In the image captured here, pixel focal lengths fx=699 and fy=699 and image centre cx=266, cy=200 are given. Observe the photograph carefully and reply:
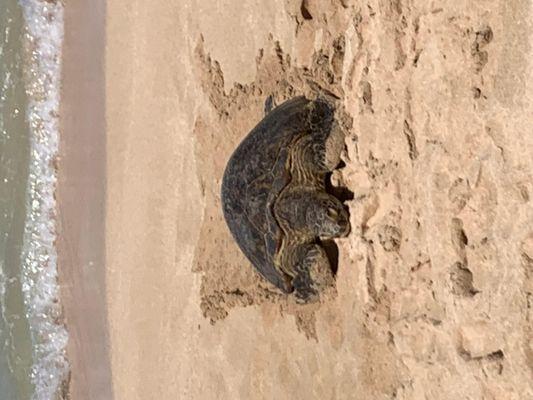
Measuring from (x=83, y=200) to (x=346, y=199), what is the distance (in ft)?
9.47

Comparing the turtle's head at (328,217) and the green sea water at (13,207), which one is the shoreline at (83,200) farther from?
the turtle's head at (328,217)

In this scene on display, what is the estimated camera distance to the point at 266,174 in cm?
334

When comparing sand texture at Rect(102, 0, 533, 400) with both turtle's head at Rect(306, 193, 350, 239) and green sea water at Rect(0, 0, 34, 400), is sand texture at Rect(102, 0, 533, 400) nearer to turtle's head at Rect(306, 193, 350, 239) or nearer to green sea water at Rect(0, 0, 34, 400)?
turtle's head at Rect(306, 193, 350, 239)

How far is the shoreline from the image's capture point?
5270 millimetres

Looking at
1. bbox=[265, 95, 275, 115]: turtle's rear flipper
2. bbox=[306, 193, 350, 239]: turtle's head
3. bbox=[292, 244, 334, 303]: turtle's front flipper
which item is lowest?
bbox=[292, 244, 334, 303]: turtle's front flipper

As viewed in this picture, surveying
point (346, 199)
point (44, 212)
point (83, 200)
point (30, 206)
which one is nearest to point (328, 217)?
point (346, 199)

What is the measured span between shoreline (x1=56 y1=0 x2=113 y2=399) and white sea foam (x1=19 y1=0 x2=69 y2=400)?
3.7 inches

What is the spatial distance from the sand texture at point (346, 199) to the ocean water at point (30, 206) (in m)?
0.83

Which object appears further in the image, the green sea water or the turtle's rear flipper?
the green sea water

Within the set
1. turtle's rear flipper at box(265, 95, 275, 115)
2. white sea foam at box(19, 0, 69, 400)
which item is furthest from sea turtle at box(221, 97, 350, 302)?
white sea foam at box(19, 0, 69, 400)

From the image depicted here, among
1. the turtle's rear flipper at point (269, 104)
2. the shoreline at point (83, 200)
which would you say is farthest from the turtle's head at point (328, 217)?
the shoreline at point (83, 200)

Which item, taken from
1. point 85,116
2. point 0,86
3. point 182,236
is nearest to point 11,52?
point 0,86

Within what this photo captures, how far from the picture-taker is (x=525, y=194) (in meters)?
2.06

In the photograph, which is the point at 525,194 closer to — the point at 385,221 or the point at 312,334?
the point at 385,221
